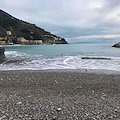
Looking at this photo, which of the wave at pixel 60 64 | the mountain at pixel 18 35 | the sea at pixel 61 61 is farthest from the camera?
the mountain at pixel 18 35

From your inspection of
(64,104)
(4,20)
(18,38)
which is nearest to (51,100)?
(64,104)

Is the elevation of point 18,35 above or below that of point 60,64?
above

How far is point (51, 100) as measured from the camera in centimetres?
489

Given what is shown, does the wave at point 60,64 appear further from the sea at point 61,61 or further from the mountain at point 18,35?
the mountain at point 18,35

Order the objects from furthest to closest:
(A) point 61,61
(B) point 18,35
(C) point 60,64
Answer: (B) point 18,35, (A) point 61,61, (C) point 60,64

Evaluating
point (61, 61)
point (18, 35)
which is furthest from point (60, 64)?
point (18, 35)

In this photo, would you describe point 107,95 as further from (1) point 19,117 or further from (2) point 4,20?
(2) point 4,20

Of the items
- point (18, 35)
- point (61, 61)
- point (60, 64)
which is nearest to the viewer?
point (60, 64)

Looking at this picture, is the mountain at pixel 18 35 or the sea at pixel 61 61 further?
the mountain at pixel 18 35

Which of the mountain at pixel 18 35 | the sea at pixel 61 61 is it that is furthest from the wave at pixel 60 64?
the mountain at pixel 18 35

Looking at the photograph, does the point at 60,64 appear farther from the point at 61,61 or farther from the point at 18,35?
the point at 18,35

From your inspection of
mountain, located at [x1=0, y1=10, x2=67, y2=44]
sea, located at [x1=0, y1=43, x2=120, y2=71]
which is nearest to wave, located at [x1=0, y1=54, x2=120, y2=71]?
sea, located at [x1=0, y1=43, x2=120, y2=71]

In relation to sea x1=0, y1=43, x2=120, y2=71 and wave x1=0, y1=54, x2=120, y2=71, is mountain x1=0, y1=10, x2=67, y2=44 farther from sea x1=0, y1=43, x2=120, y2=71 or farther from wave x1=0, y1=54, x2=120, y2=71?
wave x1=0, y1=54, x2=120, y2=71

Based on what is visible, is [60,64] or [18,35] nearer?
[60,64]
